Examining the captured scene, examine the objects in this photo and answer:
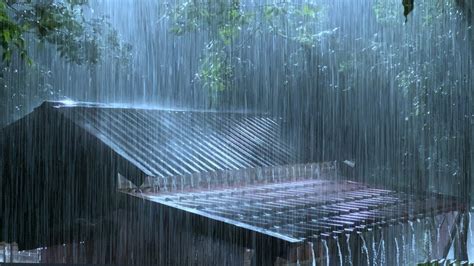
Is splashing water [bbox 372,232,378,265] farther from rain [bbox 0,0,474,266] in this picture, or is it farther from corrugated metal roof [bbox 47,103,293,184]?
corrugated metal roof [bbox 47,103,293,184]

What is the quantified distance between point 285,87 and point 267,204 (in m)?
2.91

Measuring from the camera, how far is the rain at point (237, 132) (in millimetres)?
4605

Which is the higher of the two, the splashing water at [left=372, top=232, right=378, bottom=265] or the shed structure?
the shed structure

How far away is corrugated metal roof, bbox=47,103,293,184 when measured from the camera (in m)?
4.96

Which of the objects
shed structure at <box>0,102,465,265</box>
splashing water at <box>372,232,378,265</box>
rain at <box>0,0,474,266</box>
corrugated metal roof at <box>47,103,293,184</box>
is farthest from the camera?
corrugated metal roof at <box>47,103,293,184</box>

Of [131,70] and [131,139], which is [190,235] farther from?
[131,70]

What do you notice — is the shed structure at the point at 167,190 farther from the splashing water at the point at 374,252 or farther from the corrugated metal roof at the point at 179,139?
the splashing water at the point at 374,252

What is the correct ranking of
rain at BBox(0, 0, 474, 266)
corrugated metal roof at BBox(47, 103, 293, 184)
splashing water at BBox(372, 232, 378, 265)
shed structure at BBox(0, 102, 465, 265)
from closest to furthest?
shed structure at BBox(0, 102, 465, 265) < splashing water at BBox(372, 232, 378, 265) < rain at BBox(0, 0, 474, 266) < corrugated metal roof at BBox(47, 103, 293, 184)

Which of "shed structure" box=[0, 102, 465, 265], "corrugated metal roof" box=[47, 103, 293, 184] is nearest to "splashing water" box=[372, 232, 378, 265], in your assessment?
"shed structure" box=[0, 102, 465, 265]

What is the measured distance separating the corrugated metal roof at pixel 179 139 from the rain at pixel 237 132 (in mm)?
26

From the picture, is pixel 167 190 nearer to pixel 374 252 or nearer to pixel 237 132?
pixel 237 132

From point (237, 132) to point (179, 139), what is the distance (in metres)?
0.91

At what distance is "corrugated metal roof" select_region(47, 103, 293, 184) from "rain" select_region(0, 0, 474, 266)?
3cm

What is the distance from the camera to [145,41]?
25.8 feet
